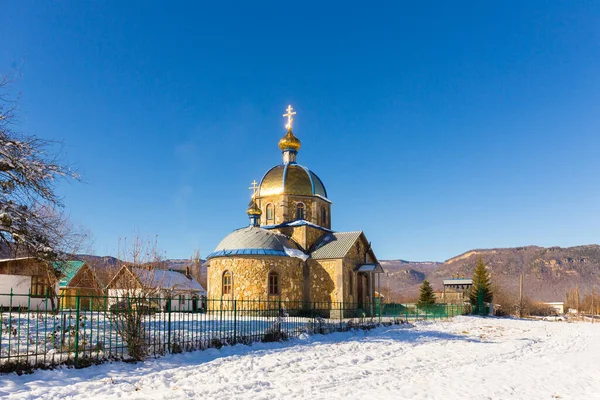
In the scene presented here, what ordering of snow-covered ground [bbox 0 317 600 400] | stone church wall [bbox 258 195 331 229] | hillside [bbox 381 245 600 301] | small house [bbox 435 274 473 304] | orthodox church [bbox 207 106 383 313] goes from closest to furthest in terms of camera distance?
snow-covered ground [bbox 0 317 600 400] → orthodox church [bbox 207 106 383 313] → stone church wall [bbox 258 195 331 229] → small house [bbox 435 274 473 304] → hillside [bbox 381 245 600 301]

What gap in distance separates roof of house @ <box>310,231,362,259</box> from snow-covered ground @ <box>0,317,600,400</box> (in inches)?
500

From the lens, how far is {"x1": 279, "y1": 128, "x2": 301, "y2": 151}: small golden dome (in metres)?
33.7

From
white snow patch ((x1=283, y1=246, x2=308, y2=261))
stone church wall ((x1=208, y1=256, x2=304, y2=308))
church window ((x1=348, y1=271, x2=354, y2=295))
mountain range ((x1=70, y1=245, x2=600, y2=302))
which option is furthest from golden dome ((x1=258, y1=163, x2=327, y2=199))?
mountain range ((x1=70, y1=245, x2=600, y2=302))

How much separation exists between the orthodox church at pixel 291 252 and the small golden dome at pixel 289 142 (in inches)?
2.3

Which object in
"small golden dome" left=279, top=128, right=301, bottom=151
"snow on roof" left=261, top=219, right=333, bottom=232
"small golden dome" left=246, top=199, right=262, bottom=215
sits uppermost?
"small golden dome" left=279, top=128, right=301, bottom=151

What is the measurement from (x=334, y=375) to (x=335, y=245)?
19094mm

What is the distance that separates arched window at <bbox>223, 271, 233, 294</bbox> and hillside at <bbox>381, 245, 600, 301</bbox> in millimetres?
86184

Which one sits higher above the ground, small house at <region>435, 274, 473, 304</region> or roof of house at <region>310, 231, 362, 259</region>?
roof of house at <region>310, 231, 362, 259</region>

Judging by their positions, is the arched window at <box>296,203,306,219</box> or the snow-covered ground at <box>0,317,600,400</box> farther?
the arched window at <box>296,203,306,219</box>

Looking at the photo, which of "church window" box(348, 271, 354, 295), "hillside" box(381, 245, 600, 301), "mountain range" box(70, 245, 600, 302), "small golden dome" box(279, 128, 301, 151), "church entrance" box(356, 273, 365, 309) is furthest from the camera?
"hillside" box(381, 245, 600, 301)

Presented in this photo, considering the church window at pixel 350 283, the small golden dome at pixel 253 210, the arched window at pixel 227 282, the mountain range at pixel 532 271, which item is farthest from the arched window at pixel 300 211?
the mountain range at pixel 532 271

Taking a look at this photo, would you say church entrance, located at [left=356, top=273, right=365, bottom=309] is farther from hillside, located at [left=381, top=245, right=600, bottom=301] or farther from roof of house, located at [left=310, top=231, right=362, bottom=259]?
hillside, located at [left=381, top=245, right=600, bottom=301]

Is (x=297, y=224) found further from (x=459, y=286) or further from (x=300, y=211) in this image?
(x=459, y=286)

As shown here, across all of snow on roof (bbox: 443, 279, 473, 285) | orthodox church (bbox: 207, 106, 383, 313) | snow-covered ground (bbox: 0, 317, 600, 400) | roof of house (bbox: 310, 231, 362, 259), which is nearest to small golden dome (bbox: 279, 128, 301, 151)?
orthodox church (bbox: 207, 106, 383, 313)
